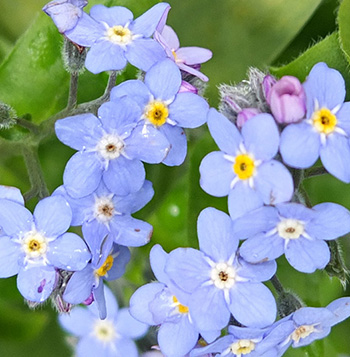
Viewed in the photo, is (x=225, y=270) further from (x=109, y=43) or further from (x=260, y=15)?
(x=260, y=15)

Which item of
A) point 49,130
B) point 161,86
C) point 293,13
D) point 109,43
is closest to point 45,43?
point 49,130

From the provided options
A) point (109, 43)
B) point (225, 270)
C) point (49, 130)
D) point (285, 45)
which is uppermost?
point (285, 45)

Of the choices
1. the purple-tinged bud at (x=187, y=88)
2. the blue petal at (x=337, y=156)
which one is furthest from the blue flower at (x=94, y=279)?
the blue petal at (x=337, y=156)

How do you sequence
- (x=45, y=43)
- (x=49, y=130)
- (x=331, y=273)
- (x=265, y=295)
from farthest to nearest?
(x=45, y=43)
(x=49, y=130)
(x=331, y=273)
(x=265, y=295)

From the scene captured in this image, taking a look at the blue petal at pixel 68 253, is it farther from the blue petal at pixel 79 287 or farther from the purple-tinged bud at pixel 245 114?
the purple-tinged bud at pixel 245 114

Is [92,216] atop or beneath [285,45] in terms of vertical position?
beneath

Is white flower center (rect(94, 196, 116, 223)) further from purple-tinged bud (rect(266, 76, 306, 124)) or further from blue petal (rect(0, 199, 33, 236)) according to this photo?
purple-tinged bud (rect(266, 76, 306, 124))
